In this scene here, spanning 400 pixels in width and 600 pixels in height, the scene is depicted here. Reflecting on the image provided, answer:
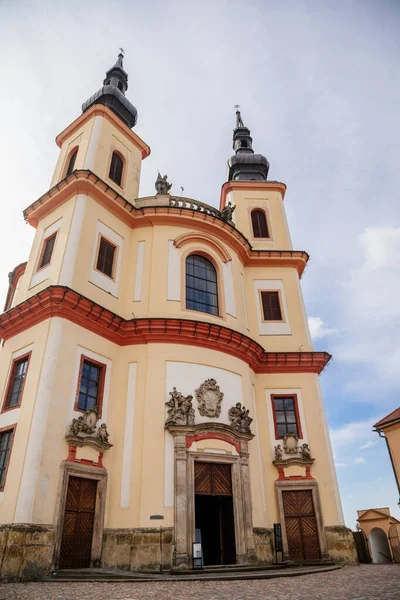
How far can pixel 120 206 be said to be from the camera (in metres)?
18.3

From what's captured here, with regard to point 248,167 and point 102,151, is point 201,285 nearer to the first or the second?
point 102,151

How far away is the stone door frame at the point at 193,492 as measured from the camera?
13.0 metres

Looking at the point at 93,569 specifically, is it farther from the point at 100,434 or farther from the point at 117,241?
the point at 117,241

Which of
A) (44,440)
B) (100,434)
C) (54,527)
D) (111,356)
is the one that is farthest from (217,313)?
(54,527)

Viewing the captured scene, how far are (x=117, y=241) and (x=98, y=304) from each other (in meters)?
3.68

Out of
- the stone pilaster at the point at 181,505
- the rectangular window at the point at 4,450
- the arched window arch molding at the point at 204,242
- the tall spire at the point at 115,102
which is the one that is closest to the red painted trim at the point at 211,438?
the stone pilaster at the point at 181,505

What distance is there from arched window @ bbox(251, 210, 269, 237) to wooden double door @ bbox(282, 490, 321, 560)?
12998mm

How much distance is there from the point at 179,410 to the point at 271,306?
8455mm

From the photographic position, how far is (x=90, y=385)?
1451 cm

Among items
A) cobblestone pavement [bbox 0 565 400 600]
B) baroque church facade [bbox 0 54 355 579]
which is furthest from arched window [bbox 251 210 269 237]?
→ cobblestone pavement [bbox 0 565 400 600]

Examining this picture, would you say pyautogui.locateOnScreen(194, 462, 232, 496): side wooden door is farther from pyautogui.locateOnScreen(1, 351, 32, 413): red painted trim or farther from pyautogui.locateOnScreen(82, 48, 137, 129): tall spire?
pyautogui.locateOnScreen(82, 48, 137, 129): tall spire

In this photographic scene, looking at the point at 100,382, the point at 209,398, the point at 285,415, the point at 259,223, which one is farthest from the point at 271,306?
the point at 100,382

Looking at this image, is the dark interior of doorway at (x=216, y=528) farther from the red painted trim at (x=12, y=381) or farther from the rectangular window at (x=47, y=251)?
the rectangular window at (x=47, y=251)

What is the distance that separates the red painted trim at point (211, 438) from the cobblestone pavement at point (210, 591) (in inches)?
185
